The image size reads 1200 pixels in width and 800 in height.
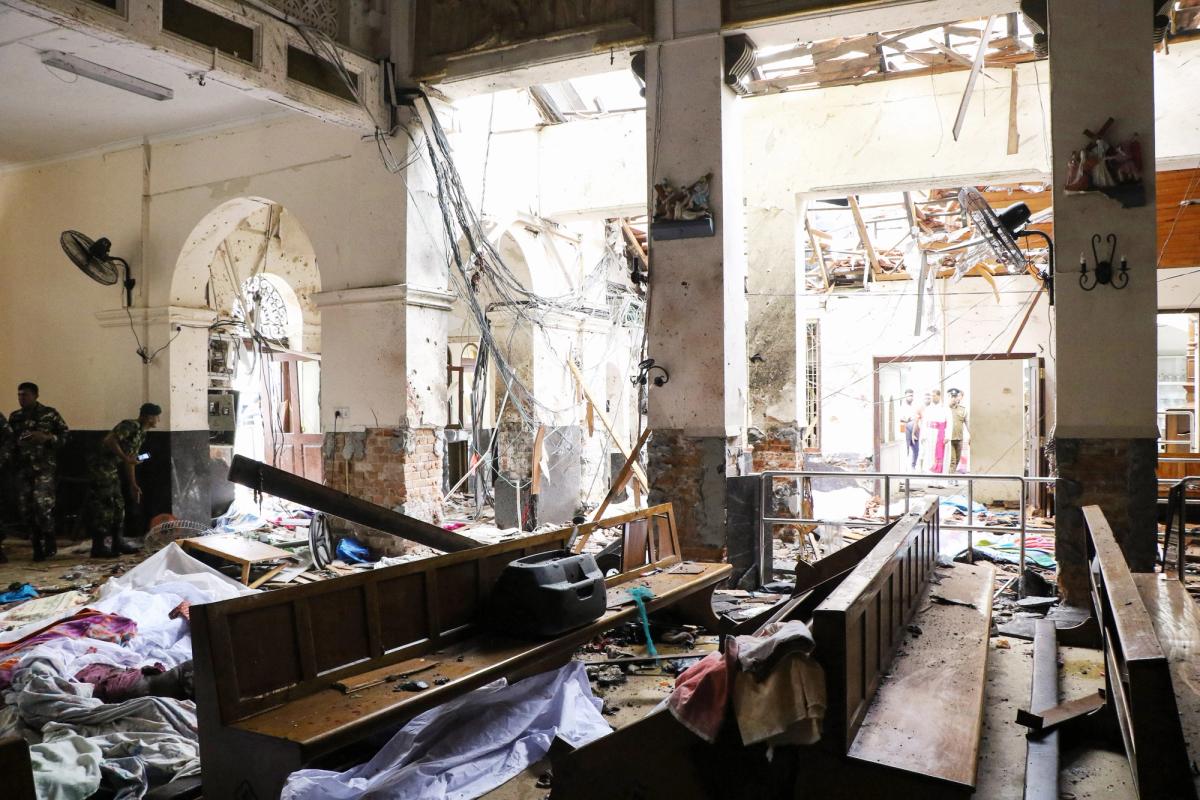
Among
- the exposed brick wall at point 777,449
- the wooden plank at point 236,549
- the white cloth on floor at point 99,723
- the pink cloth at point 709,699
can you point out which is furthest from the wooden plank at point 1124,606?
the wooden plank at point 236,549

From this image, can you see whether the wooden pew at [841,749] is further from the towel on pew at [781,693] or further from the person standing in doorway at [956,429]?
the person standing in doorway at [956,429]

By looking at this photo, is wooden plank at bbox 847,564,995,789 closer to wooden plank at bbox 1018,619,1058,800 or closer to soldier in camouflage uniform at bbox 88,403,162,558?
wooden plank at bbox 1018,619,1058,800

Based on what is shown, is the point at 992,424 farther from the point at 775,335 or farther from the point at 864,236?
the point at 775,335

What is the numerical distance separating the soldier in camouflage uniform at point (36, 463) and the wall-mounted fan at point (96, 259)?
5.07 ft

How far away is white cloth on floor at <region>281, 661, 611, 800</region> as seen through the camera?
125 inches

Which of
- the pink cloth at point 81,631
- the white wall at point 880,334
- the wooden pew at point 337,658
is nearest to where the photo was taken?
the wooden pew at point 337,658

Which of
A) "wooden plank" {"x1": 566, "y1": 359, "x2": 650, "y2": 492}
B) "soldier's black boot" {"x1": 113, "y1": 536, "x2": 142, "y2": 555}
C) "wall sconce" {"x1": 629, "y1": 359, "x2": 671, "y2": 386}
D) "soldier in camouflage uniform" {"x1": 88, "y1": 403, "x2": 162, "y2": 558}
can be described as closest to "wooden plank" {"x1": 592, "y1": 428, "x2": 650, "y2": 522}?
"wall sconce" {"x1": 629, "y1": 359, "x2": 671, "y2": 386}

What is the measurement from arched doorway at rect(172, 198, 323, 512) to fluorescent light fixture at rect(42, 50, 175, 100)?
14.2 feet

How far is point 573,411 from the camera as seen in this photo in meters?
11.9

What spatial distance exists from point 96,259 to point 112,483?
2.72 m

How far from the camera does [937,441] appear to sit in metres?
14.8

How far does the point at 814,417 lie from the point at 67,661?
14813 millimetres

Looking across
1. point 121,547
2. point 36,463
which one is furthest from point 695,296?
point 36,463

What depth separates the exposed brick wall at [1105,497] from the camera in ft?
18.2
